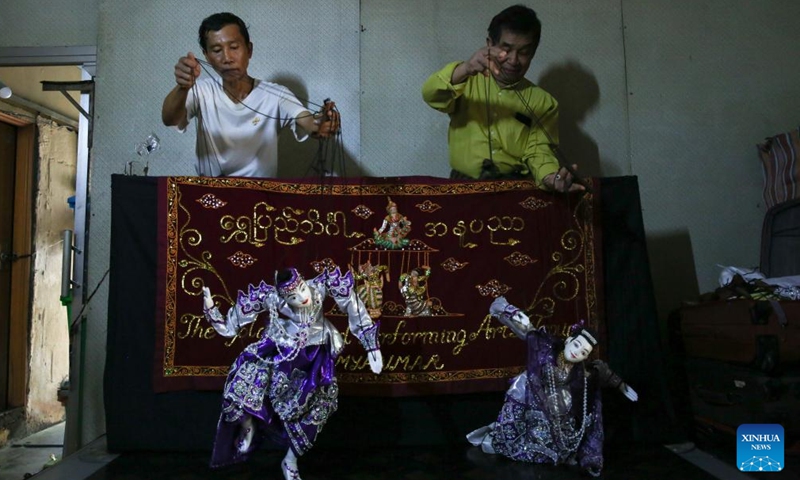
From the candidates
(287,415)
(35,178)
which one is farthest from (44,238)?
(287,415)

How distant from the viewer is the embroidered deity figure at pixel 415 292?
2.41 meters

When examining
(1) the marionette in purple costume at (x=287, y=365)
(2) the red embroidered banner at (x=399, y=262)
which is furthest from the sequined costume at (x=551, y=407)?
(1) the marionette in purple costume at (x=287, y=365)

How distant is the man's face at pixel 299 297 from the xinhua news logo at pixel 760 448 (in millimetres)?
1505

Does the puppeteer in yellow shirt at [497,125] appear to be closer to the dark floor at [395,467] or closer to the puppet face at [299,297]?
the puppet face at [299,297]

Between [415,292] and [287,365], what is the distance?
0.59m

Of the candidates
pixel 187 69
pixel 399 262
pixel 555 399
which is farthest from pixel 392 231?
pixel 187 69

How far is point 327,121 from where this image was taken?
2535 millimetres

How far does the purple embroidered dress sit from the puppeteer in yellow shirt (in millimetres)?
943

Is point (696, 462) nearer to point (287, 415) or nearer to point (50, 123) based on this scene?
point (287, 415)

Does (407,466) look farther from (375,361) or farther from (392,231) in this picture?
(392,231)

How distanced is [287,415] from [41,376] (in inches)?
112

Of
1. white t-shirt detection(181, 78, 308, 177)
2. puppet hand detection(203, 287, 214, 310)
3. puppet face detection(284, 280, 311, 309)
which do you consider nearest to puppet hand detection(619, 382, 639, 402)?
puppet face detection(284, 280, 311, 309)

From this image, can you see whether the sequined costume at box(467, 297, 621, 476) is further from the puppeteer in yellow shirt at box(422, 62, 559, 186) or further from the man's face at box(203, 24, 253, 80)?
the man's face at box(203, 24, 253, 80)

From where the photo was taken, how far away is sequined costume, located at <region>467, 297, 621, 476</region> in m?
2.18
